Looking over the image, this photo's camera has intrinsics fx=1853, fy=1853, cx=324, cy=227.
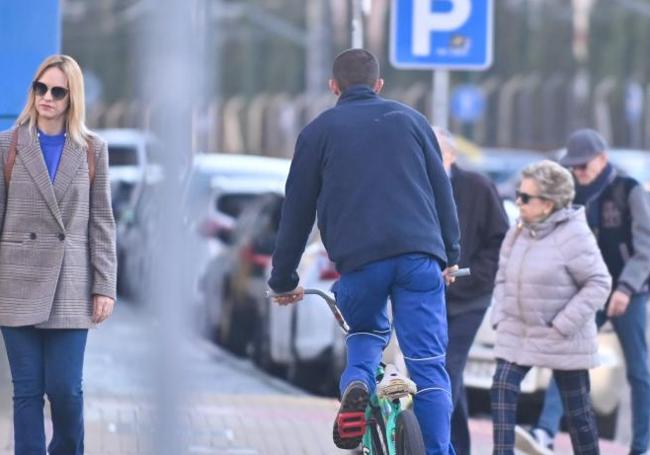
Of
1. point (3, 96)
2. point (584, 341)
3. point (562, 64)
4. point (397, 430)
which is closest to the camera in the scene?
point (397, 430)

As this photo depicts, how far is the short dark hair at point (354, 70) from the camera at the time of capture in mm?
6805

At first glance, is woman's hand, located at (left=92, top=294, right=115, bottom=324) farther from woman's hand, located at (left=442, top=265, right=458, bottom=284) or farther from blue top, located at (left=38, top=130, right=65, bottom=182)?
woman's hand, located at (left=442, top=265, right=458, bottom=284)

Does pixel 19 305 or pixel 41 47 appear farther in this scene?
pixel 41 47

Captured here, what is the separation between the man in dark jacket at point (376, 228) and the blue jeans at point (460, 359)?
1501mm

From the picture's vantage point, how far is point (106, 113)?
263 ft

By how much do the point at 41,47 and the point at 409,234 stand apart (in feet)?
11.0

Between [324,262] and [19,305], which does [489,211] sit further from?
[324,262]

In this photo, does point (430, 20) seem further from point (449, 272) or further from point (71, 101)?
point (71, 101)

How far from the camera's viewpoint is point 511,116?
7094 cm

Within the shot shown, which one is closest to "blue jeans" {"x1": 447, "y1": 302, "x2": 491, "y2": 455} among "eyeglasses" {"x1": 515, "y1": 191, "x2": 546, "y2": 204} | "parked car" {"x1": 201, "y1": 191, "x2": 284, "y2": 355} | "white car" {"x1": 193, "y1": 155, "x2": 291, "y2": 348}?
"eyeglasses" {"x1": 515, "y1": 191, "x2": 546, "y2": 204}

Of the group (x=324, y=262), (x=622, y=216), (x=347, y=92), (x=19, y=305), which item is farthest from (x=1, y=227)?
(x=324, y=262)

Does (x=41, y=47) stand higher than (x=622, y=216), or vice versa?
(x=41, y=47)

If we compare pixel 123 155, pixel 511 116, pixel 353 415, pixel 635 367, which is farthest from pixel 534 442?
pixel 511 116

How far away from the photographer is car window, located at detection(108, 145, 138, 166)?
2423cm
